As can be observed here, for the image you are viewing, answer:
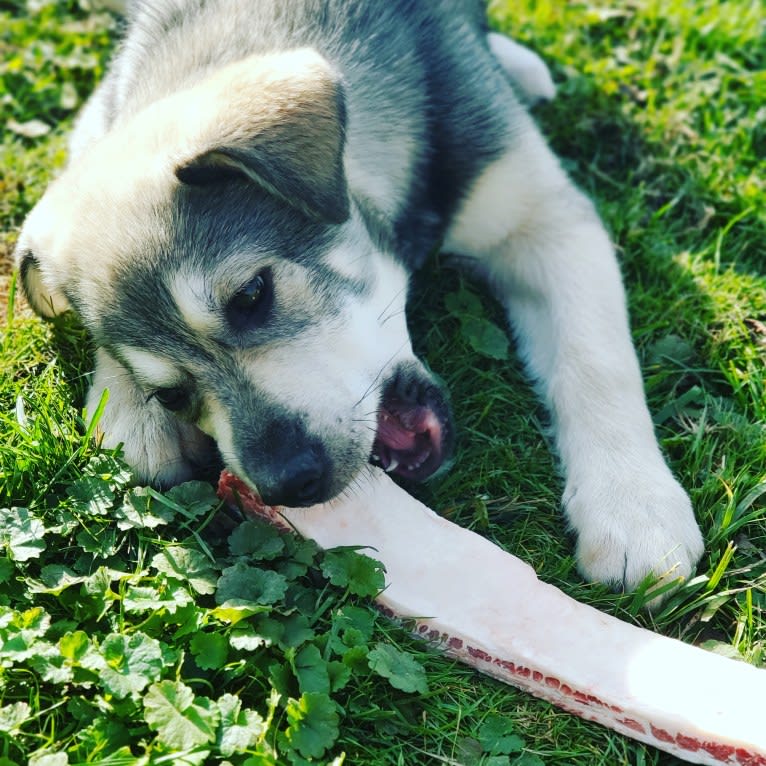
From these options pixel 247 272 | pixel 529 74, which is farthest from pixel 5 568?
pixel 529 74

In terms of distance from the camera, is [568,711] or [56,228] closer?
[568,711]

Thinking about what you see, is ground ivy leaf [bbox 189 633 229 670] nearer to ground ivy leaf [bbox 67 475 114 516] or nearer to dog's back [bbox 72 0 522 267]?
ground ivy leaf [bbox 67 475 114 516]

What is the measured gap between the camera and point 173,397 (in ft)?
11.2

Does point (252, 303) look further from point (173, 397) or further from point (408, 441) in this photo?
point (408, 441)

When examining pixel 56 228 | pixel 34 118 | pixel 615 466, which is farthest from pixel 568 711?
pixel 34 118

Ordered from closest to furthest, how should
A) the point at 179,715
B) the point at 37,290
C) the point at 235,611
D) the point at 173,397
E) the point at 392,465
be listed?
the point at 179,715, the point at 235,611, the point at 173,397, the point at 392,465, the point at 37,290

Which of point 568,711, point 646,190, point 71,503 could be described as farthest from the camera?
point 646,190

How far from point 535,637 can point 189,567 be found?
112 centimetres

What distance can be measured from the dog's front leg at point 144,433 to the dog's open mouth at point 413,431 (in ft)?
2.26

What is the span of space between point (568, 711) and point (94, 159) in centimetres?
246

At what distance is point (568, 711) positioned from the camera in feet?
9.75

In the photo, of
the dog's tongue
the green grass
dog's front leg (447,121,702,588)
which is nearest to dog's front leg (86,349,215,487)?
the green grass

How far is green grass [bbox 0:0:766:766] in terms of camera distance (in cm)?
285

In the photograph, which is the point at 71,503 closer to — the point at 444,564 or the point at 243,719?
the point at 243,719
